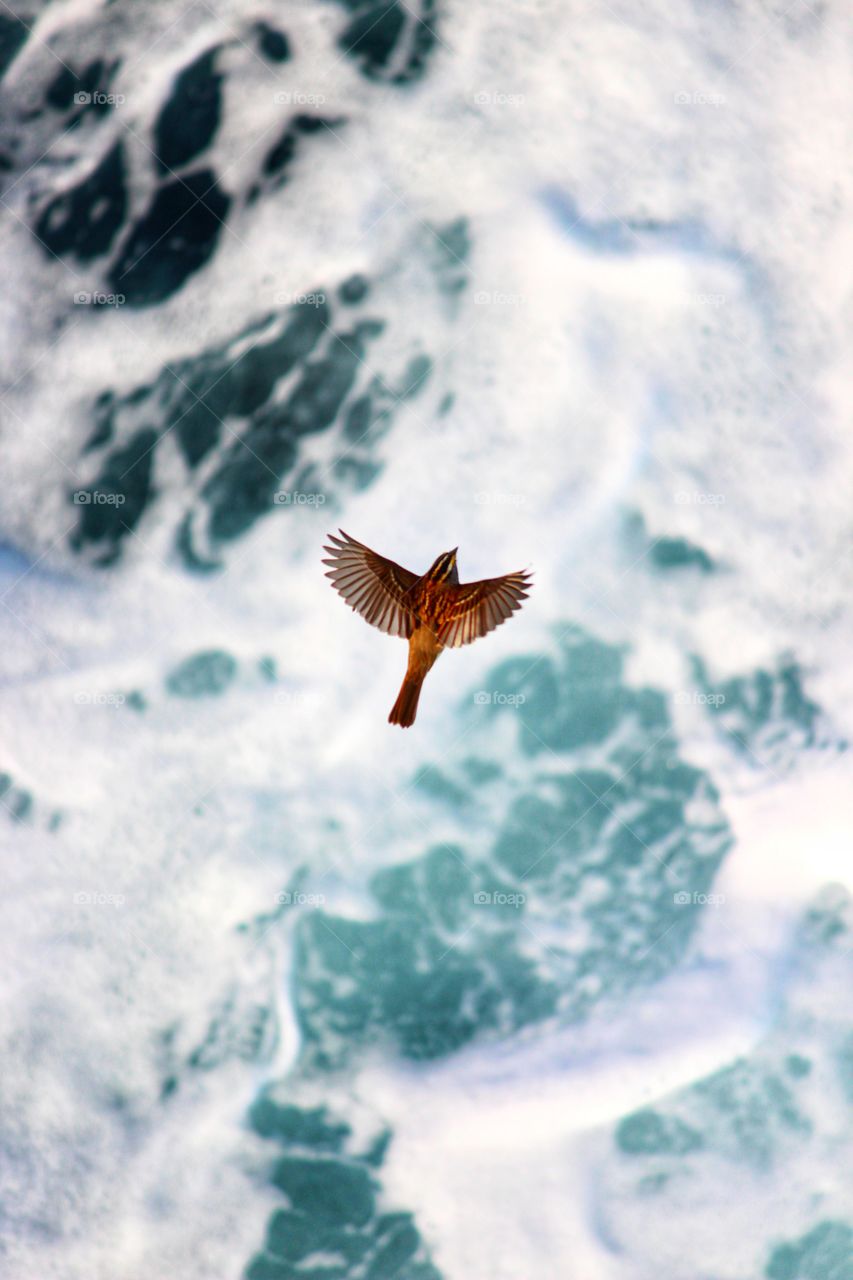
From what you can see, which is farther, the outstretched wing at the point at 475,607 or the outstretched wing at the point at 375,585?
the outstretched wing at the point at 375,585

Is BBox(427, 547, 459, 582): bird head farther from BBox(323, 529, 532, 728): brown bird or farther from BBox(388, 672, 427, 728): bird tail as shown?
BBox(388, 672, 427, 728): bird tail

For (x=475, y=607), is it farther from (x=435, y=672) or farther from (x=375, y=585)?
(x=435, y=672)

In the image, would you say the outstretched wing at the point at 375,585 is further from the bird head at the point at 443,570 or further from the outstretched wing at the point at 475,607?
the outstretched wing at the point at 475,607

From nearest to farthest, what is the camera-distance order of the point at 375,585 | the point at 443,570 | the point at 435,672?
the point at 443,570 → the point at 375,585 → the point at 435,672

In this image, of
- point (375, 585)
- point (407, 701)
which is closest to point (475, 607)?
point (375, 585)

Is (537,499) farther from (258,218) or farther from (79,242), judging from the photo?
(79,242)


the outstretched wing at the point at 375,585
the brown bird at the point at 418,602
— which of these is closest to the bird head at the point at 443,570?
the brown bird at the point at 418,602

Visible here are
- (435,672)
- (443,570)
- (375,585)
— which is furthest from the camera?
(435,672)
